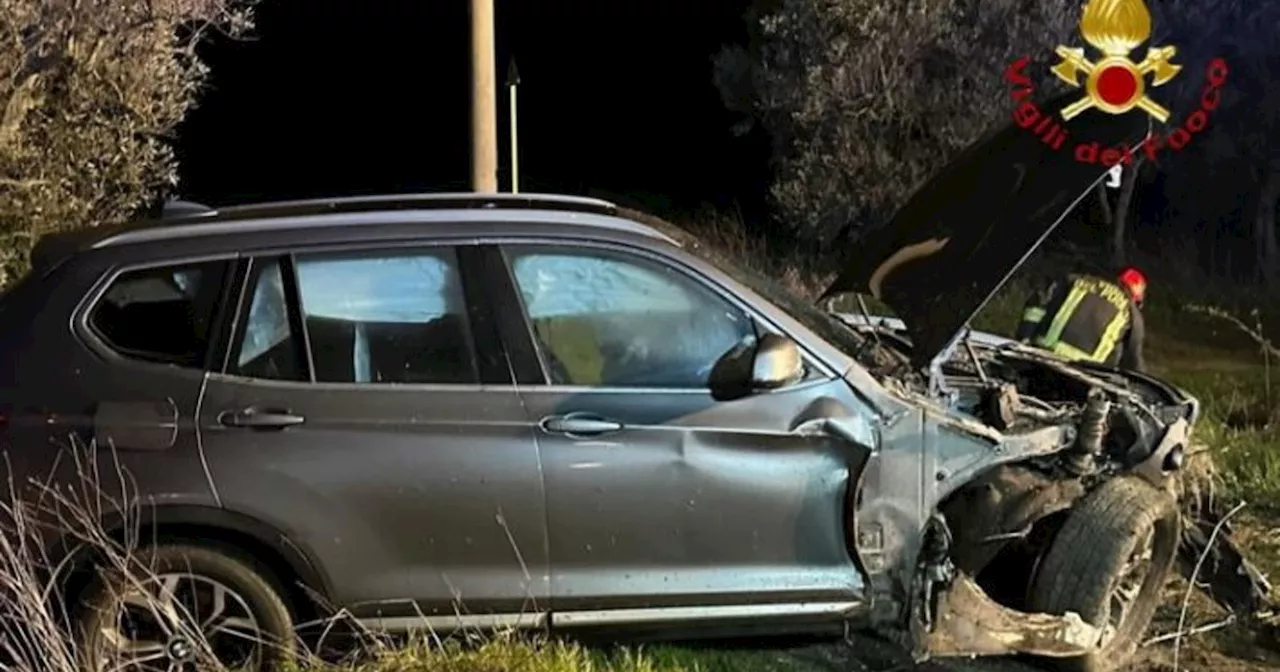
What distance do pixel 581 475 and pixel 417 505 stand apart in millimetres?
506

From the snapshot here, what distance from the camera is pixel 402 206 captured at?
5176mm

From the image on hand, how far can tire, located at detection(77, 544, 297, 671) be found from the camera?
461 centimetres

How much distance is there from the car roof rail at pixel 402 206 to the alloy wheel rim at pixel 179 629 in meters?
1.21

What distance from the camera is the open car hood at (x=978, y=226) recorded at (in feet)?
16.1

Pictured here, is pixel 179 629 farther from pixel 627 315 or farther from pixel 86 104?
pixel 86 104

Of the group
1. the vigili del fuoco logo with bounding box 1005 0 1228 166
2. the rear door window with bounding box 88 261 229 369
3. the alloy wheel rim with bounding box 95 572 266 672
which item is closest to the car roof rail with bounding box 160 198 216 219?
the rear door window with bounding box 88 261 229 369

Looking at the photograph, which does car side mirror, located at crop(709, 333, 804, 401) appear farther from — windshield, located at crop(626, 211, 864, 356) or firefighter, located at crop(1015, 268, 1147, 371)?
firefighter, located at crop(1015, 268, 1147, 371)

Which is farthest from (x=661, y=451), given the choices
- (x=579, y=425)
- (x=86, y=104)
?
(x=86, y=104)

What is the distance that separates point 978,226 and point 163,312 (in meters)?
2.63

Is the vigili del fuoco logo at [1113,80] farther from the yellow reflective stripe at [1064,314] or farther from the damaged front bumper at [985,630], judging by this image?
the damaged front bumper at [985,630]

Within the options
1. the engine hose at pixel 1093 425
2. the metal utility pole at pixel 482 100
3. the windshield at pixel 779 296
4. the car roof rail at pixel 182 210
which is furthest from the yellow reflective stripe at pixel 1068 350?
the metal utility pole at pixel 482 100

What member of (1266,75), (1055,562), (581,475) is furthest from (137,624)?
(1266,75)

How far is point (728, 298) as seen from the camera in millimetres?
4852

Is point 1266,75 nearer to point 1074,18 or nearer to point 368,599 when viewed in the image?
point 1074,18
